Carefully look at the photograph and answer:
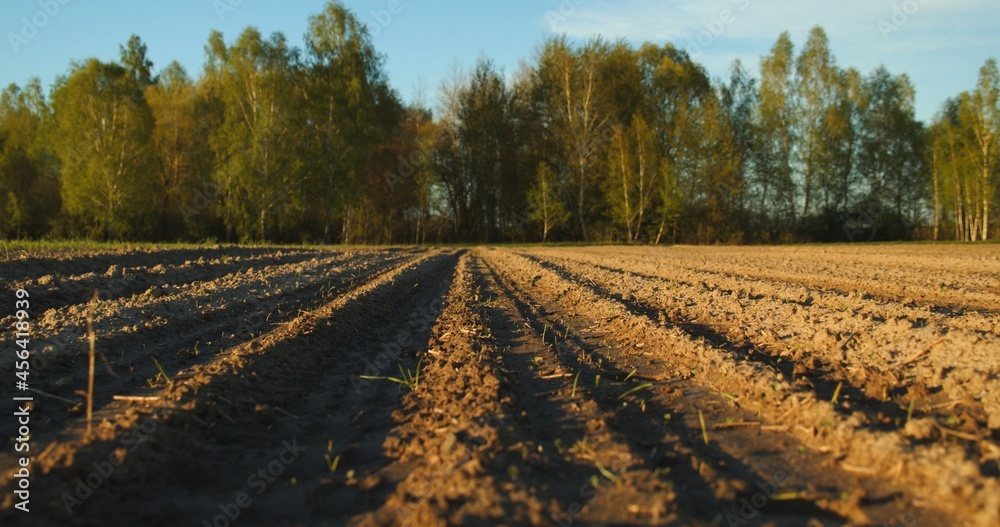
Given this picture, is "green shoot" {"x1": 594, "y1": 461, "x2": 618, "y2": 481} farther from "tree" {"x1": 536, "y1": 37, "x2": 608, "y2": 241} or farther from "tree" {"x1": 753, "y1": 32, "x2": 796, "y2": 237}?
"tree" {"x1": 753, "y1": 32, "x2": 796, "y2": 237}

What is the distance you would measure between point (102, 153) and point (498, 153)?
2477 cm

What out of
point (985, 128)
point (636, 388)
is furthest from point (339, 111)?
point (985, 128)

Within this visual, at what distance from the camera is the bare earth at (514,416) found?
2803mm

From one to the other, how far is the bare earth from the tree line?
29290 mm

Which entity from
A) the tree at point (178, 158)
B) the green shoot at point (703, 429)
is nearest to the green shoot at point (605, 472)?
the green shoot at point (703, 429)

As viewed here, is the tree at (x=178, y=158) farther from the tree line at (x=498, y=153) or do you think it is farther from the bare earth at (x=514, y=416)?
the bare earth at (x=514, y=416)

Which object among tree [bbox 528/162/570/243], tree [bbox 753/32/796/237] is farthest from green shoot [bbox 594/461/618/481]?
tree [bbox 753/32/796/237]

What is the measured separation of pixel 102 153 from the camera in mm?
32250

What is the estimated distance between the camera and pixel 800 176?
41938mm

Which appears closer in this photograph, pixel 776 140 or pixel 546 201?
pixel 546 201

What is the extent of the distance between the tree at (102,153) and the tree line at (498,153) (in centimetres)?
11

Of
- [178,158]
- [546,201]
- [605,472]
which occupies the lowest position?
[605,472]

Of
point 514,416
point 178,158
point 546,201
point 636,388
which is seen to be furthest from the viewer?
point 178,158

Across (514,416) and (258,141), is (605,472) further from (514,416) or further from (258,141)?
(258,141)
